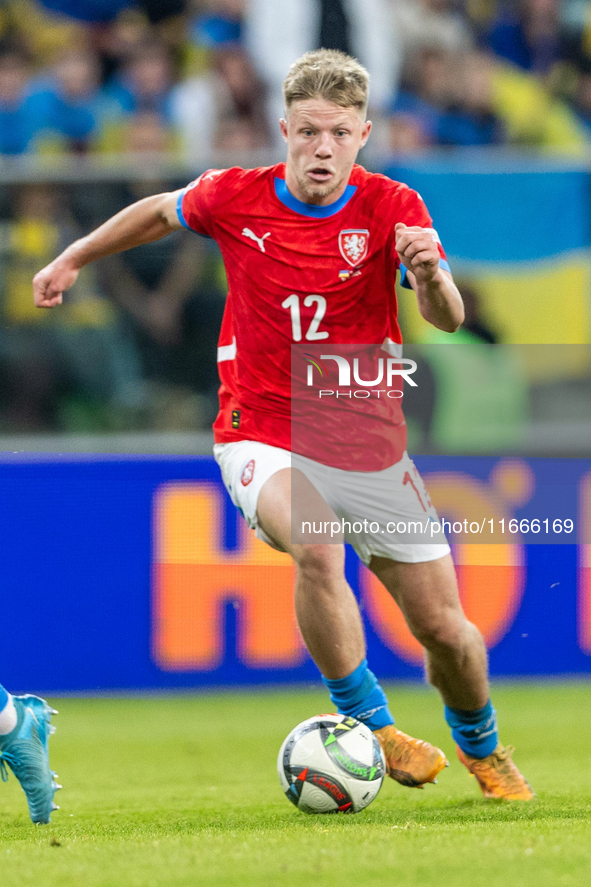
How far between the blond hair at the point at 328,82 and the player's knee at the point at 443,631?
1743mm

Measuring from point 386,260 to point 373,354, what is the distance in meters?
0.33

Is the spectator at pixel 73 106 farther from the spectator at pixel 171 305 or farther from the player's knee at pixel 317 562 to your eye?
the player's knee at pixel 317 562

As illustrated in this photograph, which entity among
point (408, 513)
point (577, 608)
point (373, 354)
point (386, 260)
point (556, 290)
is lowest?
point (577, 608)

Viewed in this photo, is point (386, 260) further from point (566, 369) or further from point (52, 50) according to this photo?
point (52, 50)

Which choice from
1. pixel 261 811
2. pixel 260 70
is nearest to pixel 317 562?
pixel 261 811

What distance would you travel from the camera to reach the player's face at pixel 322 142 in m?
4.13

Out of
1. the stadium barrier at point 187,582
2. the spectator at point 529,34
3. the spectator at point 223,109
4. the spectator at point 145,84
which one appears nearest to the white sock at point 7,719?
the stadium barrier at point 187,582

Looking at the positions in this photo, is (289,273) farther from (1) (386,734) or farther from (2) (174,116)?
(2) (174,116)

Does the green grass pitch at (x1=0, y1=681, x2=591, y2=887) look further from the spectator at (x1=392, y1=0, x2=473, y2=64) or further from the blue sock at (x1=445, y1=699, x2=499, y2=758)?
the spectator at (x1=392, y1=0, x2=473, y2=64)

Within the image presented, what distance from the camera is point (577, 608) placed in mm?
7781

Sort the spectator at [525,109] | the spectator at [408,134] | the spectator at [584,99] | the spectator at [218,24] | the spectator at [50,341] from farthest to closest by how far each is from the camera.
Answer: the spectator at [584,99]
the spectator at [218,24]
the spectator at [525,109]
the spectator at [408,134]
the spectator at [50,341]

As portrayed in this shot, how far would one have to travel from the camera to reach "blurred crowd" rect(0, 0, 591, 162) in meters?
8.45

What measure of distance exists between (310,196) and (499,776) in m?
2.18

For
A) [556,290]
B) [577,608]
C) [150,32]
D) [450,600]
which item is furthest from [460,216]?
[450,600]
